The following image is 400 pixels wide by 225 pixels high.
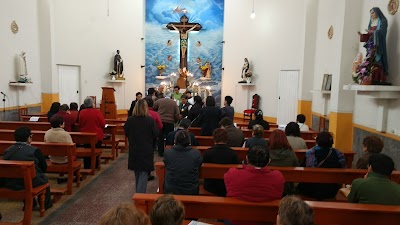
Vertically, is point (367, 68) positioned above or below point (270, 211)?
above

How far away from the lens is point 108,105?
11336 mm

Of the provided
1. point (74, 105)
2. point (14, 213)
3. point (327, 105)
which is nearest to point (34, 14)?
point (74, 105)

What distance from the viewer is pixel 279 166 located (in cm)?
403

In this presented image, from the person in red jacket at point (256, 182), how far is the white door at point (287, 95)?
400 inches

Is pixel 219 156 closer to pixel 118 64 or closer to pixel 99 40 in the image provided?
pixel 118 64

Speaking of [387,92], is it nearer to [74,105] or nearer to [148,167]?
[148,167]

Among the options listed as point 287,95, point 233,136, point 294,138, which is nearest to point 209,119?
point 233,136

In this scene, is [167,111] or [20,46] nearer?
[167,111]

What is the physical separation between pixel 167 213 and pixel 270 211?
1.18m

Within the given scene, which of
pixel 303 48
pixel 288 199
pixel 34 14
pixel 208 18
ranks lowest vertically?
pixel 288 199

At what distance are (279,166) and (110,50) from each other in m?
11.9

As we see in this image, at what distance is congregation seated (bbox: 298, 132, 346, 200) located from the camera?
3.87 meters

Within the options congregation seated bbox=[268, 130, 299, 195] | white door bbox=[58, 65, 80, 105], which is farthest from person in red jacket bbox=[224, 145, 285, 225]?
white door bbox=[58, 65, 80, 105]

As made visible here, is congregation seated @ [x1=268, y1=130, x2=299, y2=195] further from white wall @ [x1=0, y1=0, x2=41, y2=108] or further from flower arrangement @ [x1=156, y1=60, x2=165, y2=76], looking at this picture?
flower arrangement @ [x1=156, y1=60, x2=165, y2=76]
